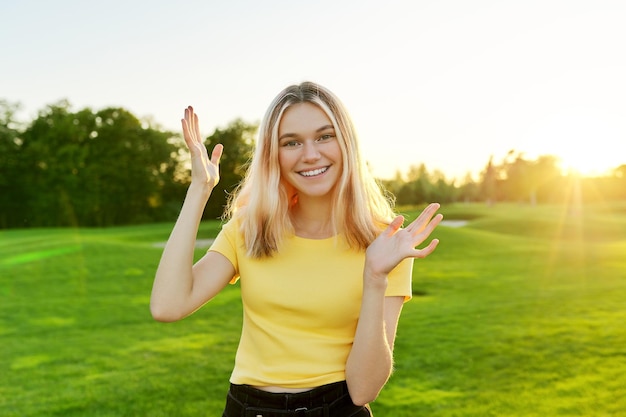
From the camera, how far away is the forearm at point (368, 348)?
2023 millimetres

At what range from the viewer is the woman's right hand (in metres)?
2.26

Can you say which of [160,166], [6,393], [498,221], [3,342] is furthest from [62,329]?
[160,166]

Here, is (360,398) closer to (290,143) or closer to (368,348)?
(368,348)

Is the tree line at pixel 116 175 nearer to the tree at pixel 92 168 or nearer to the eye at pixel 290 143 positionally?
the tree at pixel 92 168

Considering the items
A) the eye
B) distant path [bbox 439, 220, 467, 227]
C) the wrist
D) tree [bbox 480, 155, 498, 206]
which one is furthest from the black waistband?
tree [bbox 480, 155, 498, 206]

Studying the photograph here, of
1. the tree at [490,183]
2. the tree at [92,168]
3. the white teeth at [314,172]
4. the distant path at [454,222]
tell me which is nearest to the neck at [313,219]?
the white teeth at [314,172]

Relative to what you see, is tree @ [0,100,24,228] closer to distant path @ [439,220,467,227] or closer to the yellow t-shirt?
distant path @ [439,220,467,227]

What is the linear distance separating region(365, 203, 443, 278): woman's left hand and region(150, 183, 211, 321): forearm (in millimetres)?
590

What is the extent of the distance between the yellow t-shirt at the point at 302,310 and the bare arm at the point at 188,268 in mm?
117

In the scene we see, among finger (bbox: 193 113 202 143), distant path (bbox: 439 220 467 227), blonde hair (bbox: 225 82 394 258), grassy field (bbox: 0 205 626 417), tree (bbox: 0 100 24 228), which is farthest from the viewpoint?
tree (bbox: 0 100 24 228)

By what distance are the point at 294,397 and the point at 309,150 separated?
818mm

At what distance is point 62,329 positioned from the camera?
9.50 metres

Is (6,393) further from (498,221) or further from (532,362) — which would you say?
(498,221)

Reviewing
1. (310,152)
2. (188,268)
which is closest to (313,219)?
(310,152)
